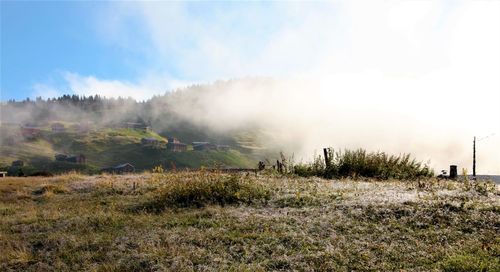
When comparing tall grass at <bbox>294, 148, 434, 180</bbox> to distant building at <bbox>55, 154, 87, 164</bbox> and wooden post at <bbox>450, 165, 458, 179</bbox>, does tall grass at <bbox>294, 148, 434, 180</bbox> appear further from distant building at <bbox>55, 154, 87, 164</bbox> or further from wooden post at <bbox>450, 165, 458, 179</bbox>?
distant building at <bbox>55, 154, 87, 164</bbox>

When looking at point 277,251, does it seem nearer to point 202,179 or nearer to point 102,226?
point 102,226

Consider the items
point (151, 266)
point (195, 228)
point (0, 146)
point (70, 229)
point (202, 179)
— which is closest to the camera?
point (151, 266)

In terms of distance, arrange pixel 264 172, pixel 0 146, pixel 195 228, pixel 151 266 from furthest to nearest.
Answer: pixel 0 146, pixel 264 172, pixel 195 228, pixel 151 266

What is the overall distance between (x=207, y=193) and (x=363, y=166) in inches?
402

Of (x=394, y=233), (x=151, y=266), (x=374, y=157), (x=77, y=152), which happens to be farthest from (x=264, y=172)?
(x=77, y=152)

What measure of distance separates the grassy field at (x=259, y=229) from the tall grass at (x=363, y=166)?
504 centimetres

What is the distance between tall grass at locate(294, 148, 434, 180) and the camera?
866 inches

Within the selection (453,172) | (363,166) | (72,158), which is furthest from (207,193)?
(72,158)

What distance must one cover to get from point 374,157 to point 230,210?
11.8 meters

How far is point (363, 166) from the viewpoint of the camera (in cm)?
2234

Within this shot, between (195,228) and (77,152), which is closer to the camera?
(195,228)

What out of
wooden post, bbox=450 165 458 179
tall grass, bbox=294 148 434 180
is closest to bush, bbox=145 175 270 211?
tall grass, bbox=294 148 434 180

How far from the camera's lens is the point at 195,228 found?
37.0 feet

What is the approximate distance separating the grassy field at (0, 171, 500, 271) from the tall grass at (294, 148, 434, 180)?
504 cm
